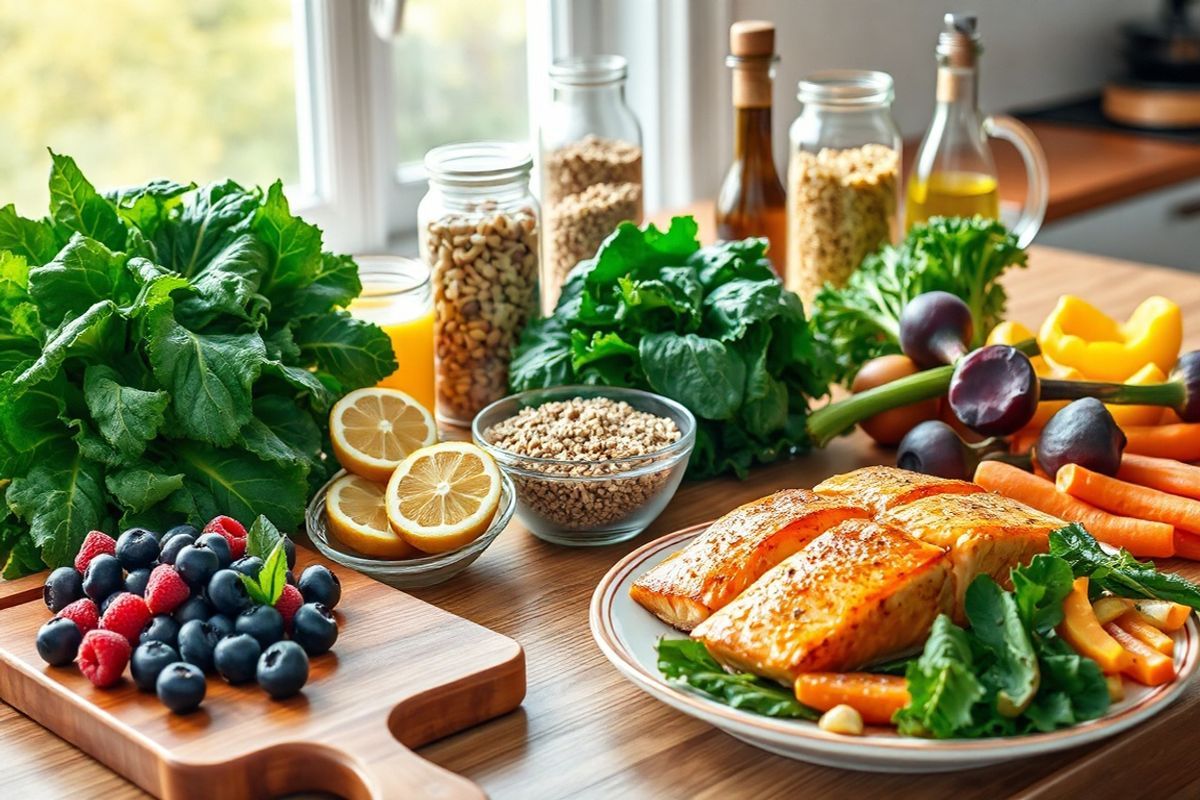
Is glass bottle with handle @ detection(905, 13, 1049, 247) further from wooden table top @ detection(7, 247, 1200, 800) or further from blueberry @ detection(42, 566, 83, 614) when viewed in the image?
blueberry @ detection(42, 566, 83, 614)

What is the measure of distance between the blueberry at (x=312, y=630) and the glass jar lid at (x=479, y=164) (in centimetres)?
60

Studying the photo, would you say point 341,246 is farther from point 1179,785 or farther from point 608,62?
point 1179,785

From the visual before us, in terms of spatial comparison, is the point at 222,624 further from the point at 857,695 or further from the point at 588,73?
the point at 588,73

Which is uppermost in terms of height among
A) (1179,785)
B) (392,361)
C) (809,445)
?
(392,361)

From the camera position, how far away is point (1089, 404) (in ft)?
4.50

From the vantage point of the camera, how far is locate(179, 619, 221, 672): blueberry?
1.00m

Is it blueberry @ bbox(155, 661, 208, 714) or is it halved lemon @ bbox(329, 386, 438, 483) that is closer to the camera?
blueberry @ bbox(155, 661, 208, 714)

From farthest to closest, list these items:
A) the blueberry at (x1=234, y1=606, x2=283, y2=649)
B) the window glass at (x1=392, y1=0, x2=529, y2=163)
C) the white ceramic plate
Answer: the window glass at (x1=392, y1=0, x2=529, y2=163) → the blueberry at (x1=234, y1=606, x2=283, y2=649) → the white ceramic plate

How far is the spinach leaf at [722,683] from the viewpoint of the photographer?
0.95m

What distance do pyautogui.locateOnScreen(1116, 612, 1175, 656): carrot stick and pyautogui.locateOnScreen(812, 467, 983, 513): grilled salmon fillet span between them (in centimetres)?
18

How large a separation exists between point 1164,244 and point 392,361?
2.22m

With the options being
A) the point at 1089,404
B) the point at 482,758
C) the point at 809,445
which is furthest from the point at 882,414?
the point at 482,758

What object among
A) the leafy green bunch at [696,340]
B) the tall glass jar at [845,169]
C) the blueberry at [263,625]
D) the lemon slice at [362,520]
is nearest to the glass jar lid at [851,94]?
the tall glass jar at [845,169]

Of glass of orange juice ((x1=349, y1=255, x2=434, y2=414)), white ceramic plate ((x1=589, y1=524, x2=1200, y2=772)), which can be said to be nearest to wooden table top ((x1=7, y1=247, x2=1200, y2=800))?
white ceramic plate ((x1=589, y1=524, x2=1200, y2=772))
